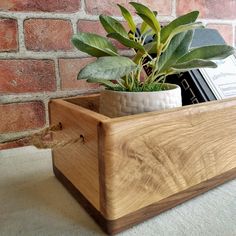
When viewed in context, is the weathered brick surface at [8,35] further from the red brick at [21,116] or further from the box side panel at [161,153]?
the box side panel at [161,153]

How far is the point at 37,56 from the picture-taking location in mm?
572

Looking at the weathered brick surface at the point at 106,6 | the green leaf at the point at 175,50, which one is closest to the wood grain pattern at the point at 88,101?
the green leaf at the point at 175,50

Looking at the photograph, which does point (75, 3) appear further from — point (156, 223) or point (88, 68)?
point (156, 223)

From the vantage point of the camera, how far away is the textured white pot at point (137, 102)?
34 cm

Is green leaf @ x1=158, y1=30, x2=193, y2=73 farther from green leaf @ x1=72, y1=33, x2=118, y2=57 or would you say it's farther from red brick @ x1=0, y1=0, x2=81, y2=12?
Answer: red brick @ x1=0, y1=0, x2=81, y2=12

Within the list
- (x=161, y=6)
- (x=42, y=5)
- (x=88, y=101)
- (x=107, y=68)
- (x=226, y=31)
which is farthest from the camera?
(x=226, y=31)

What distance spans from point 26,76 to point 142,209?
39 cm

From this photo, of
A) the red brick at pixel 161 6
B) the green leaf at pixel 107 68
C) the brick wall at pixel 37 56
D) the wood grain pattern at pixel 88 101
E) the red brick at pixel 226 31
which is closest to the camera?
the green leaf at pixel 107 68

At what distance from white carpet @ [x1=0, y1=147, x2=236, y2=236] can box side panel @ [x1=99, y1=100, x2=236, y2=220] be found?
2 centimetres

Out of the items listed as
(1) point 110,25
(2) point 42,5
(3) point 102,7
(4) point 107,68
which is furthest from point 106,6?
(4) point 107,68

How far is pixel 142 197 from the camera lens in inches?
12.3

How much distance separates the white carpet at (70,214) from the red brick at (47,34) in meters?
0.29

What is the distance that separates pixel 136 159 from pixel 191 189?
0.11 m

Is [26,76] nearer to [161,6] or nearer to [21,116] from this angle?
[21,116]
